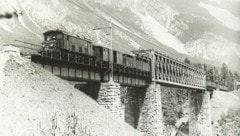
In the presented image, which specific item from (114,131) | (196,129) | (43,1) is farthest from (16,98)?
(43,1)

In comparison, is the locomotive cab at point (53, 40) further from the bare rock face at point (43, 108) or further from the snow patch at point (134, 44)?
the snow patch at point (134, 44)

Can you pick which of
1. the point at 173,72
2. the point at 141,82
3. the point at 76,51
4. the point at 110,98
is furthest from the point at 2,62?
the point at 173,72

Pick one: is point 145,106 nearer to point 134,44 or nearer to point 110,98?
point 110,98

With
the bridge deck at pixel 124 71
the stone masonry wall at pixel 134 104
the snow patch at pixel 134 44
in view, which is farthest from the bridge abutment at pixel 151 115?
the snow patch at pixel 134 44

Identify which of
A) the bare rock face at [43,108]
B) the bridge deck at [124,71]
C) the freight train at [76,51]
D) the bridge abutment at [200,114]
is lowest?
the bridge abutment at [200,114]

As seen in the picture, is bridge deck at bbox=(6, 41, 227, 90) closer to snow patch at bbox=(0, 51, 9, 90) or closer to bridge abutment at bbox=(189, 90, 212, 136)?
snow patch at bbox=(0, 51, 9, 90)

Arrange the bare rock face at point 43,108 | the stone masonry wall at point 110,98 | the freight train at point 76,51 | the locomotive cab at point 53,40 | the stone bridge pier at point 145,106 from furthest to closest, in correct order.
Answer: the stone bridge pier at point 145,106
the stone masonry wall at point 110,98
the locomotive cab at point 53,40
the freight train at point 76,51
the bare rock face at point 43,108
